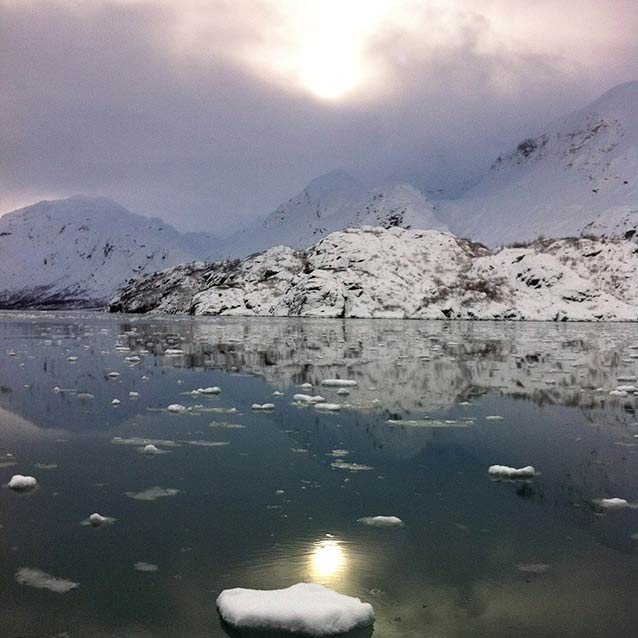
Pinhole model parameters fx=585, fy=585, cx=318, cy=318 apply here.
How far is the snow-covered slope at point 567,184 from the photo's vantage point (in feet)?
380

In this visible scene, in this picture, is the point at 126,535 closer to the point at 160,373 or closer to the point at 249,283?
the point at 160,373

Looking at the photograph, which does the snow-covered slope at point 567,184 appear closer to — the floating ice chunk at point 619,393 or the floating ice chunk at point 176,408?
the floating ice chunk at point 619,393

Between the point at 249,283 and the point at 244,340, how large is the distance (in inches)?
1933

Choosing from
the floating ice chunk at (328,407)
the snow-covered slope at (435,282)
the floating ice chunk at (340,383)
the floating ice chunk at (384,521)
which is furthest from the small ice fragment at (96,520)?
the snow-covered slope at (435,282)

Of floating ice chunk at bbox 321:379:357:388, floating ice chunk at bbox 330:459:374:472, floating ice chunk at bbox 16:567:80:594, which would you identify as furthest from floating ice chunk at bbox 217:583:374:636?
floating ice chunk at bbox 321:379:357:388

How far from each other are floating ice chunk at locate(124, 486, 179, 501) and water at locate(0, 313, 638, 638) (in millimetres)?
38

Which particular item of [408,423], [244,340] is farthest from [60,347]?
[408,423]

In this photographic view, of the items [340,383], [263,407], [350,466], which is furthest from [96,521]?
[340,383]

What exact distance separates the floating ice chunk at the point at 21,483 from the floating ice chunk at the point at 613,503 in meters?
6.28

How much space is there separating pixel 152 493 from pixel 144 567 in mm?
1901

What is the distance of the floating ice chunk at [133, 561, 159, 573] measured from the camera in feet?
15.3

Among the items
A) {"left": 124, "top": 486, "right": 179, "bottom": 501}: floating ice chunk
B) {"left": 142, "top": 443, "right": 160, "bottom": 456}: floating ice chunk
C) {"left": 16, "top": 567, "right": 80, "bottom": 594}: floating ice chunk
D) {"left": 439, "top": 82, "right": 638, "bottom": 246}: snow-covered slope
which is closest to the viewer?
{"left": 16, "top": 567, "right": 80, "bottom": 594}: floating ice chunk

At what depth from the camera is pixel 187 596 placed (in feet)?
14.0

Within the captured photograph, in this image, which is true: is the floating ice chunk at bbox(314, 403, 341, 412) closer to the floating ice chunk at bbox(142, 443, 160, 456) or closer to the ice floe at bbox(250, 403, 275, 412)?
the ice floe at bbox(250, 403, 275, 412)
